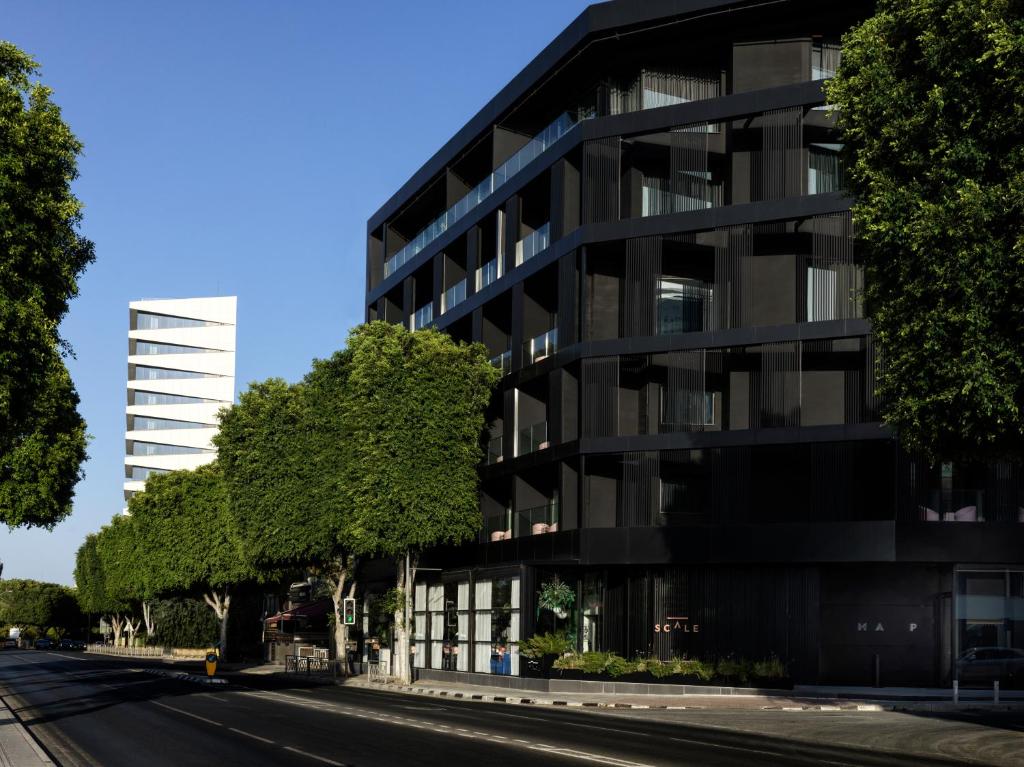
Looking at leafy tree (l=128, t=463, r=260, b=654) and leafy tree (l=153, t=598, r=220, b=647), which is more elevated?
leafy tree (l=128, t=463, r=260, b=654)

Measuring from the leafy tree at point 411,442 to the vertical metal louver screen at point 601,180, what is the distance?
8.70m

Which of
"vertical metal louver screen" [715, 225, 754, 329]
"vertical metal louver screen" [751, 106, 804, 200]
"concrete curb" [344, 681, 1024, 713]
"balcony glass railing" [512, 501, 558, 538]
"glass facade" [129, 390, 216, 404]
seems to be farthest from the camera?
"glass facade" [129, 390, 216, 404]

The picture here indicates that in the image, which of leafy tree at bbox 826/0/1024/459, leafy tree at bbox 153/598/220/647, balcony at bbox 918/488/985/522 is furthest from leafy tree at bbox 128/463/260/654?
leafy tree at bbox 826/0/1024/459

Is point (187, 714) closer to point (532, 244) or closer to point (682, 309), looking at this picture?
point (682, 309)

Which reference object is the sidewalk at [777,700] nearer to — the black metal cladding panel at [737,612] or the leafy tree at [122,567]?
the black metal cladding panel at [737,612]

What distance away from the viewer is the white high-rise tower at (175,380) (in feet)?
539

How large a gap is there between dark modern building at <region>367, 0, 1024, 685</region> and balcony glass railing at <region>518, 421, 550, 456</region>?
0.16m

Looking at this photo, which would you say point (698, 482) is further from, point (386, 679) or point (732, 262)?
point (386, 679)

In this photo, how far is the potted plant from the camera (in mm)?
48250

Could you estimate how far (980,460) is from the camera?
78.6ft

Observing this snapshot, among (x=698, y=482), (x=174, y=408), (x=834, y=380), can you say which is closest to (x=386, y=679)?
(x=698, y=482)

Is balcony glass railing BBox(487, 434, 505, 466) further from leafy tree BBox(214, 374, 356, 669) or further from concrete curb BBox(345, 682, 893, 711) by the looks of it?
concrete curb BBox(345, 682, 893, 711)

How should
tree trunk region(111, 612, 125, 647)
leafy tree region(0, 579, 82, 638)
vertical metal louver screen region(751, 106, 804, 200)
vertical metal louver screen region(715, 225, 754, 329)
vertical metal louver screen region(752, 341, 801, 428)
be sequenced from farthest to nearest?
leafy tree region(0, 579, 82, 638) → tree trunk region(111, 612, 125, 647) → vertical metal louver screen region(715, 225, 754, 329) → vertical metal louver screen region(751, 106, 804, 200) → vertical metal louver screen region(752, 341, 801, 428)

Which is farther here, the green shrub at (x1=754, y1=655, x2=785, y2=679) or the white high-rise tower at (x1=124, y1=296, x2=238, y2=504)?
the white high-rise tower at (x1=124, y1=296, x2=238, y2=504)
